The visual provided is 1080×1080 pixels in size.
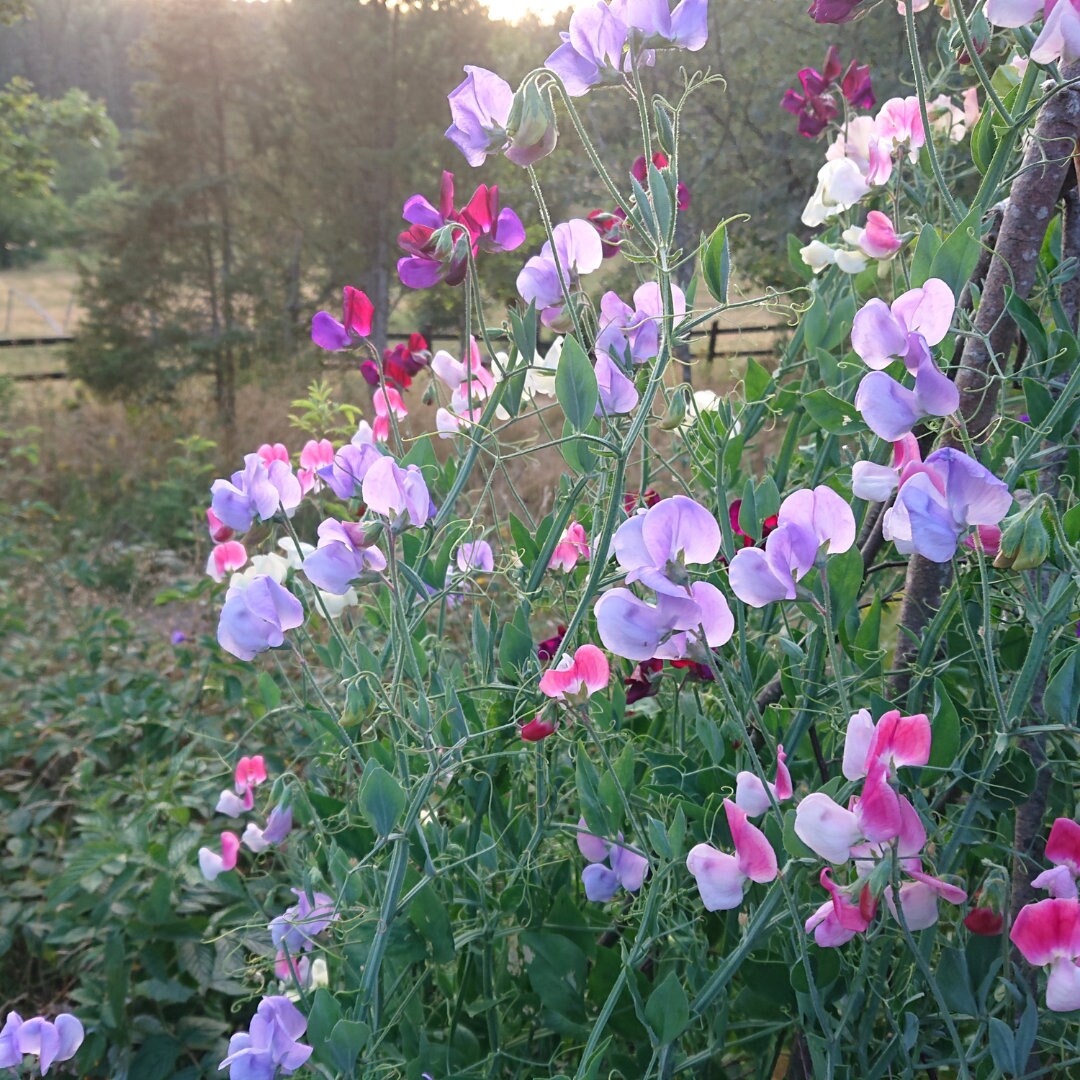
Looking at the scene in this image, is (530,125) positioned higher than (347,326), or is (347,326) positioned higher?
(530,125)

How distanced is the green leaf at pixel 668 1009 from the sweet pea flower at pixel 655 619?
24 centimetres

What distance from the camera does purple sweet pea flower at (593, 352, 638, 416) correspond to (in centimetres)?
77

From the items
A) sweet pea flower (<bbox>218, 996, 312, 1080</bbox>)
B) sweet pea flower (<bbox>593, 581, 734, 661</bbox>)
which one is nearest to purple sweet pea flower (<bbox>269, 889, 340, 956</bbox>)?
sweet pea flower (<bbox>218, 996, 312, 1080</bbox>)

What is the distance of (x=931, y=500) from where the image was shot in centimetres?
55

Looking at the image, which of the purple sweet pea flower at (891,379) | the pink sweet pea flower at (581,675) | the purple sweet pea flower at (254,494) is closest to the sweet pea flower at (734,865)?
the pink sweet pea flower at (581,675)

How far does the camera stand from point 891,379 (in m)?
0.58

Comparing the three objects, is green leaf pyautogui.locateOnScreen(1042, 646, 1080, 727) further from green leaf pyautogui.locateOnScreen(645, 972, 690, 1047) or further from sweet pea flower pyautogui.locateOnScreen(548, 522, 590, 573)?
sweet pea flower pyautogui.locateOnScreen(548, 522, 590, 573)

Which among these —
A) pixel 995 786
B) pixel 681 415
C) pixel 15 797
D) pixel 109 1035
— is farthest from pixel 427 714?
pixel 15 797

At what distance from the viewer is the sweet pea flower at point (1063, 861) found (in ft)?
1.96

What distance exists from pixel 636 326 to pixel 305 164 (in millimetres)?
8135

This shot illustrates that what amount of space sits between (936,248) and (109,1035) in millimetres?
1413

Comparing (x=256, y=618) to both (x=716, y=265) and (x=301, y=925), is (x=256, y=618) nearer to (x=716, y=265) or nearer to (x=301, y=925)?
(x=301, y=925)

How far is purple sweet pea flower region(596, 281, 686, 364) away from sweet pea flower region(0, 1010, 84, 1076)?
0.76m

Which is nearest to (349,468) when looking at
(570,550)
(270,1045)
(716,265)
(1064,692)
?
(570,550)
